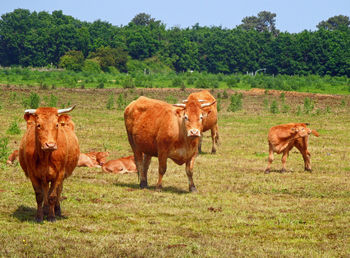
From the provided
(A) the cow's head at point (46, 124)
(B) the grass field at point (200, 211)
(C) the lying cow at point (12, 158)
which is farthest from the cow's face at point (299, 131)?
(A) the cow's head at point (46, 124)

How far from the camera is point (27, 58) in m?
94.9

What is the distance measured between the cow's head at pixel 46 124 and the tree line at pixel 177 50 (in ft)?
210

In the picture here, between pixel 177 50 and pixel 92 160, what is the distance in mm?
79931

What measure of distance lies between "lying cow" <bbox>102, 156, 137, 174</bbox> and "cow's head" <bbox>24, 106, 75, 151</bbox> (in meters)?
5.48

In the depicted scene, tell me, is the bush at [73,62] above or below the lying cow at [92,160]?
above

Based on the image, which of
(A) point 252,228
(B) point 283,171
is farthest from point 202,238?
(B) point 283,171

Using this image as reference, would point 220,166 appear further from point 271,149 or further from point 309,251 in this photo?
point 309,251

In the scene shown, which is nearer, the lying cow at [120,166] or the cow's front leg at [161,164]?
the cow's front leg at [161,164]

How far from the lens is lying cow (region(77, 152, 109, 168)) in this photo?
14867 mm

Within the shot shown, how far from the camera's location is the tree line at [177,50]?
80.9 metres

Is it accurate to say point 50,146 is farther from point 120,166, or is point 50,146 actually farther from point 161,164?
point 120,166

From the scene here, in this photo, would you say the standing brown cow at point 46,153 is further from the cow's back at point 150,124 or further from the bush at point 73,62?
the bush at point 73,62

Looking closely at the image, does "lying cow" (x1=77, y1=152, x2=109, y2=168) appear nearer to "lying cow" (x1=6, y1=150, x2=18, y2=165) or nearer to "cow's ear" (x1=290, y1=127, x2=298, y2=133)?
"lying cow" (x1=6, y1=150, x2=18, y2=165)

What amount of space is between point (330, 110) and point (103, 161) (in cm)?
2095
